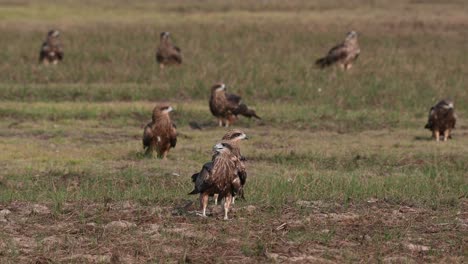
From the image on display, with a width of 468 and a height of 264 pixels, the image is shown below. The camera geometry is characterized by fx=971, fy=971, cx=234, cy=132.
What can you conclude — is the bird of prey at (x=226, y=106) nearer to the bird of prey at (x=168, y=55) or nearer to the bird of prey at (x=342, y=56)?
the bird of prey at (x=168, y=55)

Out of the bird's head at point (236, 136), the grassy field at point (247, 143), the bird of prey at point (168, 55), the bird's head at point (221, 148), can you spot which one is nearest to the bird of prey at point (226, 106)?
the grassy field at point (247, 143)

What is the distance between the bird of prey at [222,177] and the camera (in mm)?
9602

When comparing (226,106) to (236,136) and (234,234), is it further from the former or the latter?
(234,234)

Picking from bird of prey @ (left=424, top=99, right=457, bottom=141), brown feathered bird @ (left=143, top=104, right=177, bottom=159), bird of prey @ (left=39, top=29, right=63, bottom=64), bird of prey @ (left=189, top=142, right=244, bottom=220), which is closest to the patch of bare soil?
bird of prey @ (left=189, top=142, right=244, bottom=220)

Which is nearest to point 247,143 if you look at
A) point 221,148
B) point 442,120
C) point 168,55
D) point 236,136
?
point 442,120

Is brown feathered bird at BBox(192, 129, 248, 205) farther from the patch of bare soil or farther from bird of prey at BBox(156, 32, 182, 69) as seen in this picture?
bird of prey at BBox(156, 32, 182, 69)

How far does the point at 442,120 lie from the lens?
17531mm

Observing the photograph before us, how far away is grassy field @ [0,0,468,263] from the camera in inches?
356

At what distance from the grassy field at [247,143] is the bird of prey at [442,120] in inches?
14.3

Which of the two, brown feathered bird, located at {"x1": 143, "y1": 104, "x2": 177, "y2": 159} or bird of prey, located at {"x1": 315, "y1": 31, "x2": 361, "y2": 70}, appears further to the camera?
bird of prey, located at {"x1": 315, "y1": 31, "x2": 361, "y2": 70}

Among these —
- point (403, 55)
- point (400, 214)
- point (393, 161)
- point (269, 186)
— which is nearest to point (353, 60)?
point (403, 55)

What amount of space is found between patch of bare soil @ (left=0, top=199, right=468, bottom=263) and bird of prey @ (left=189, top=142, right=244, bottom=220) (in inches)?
10.8

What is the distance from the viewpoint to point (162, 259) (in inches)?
332

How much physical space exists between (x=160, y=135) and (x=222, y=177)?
229 inches
